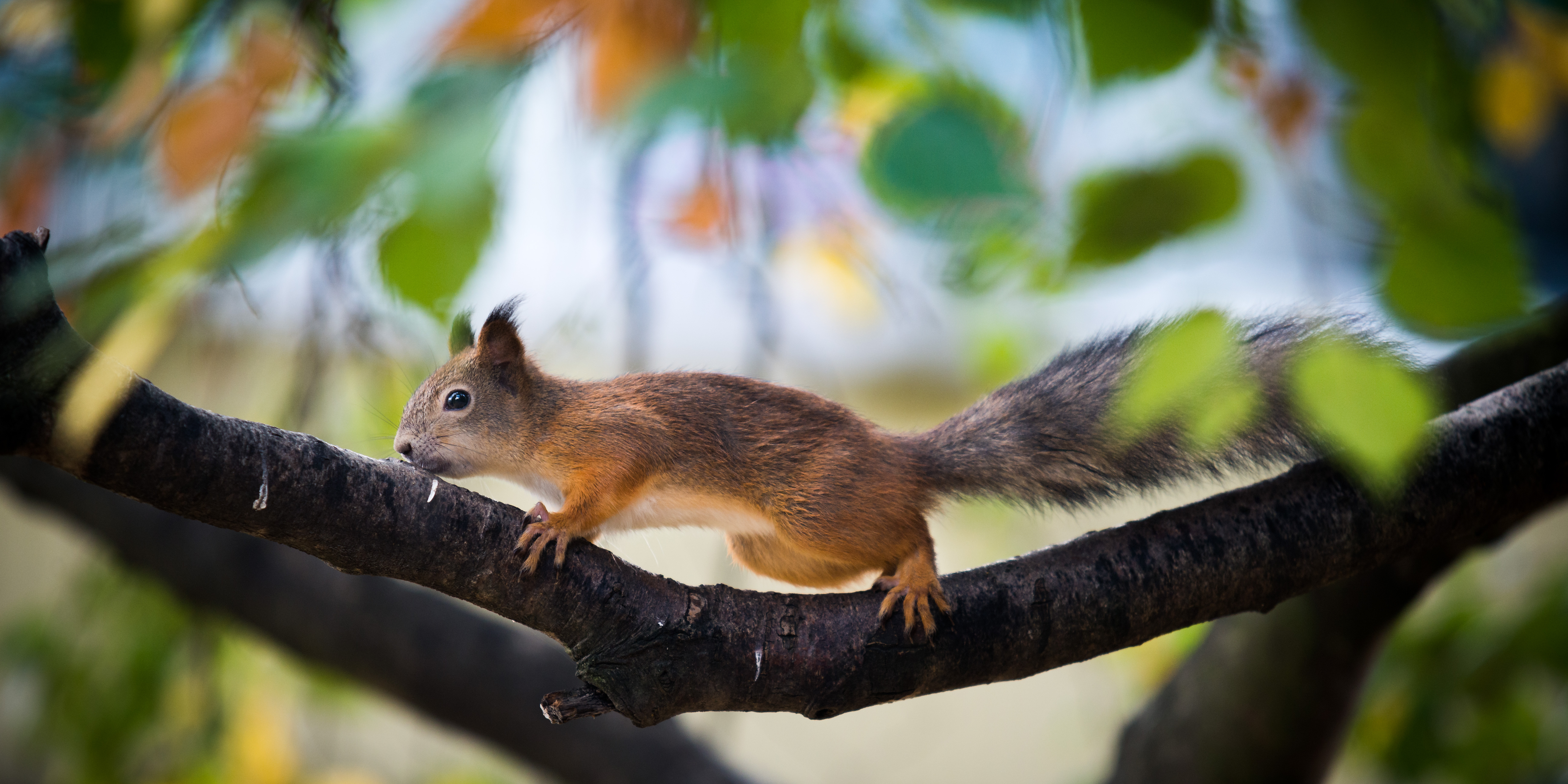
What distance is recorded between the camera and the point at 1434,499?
1.29 metres

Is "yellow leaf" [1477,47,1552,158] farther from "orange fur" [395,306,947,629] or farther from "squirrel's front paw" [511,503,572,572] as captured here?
"squirrel's front paw" [511,503,572,572]

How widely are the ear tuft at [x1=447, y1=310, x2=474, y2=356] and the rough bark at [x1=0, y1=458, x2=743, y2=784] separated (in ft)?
3.25

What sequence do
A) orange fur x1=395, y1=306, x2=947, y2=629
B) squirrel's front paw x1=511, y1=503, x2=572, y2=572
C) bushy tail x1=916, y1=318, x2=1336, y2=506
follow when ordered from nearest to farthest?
squirrel's front paw x1=511, y1=503, x2=572, y2=572 < bushy tail x1=916, y1=318, x2=1336, y2=506 < orange fur x1=395, y1=306, x2=947, y2=629

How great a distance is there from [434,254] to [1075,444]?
116 centimetres

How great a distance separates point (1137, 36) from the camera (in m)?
0.56

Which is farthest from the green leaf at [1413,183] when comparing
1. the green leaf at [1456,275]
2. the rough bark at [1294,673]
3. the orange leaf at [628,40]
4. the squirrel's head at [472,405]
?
the rough bark at [1294,673]

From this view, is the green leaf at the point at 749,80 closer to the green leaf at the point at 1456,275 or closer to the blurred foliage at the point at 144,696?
the green leaf at the point at 1456,275

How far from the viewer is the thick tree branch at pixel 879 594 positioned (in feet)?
3.33

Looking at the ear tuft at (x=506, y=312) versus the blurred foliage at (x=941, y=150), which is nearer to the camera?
the blurred foliage at (x=941, y=150)

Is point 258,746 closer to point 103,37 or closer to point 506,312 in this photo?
point 506,312

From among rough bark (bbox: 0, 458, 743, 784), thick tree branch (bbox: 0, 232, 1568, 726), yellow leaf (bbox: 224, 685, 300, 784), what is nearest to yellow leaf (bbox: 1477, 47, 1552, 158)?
thick tree branch (bbox: 0, 232, 1568, 726)

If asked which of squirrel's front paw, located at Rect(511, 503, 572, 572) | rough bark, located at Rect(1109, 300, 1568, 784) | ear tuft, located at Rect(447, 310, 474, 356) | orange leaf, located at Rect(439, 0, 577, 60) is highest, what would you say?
ear tuft, located at Rect(447, 310, 474, 356)

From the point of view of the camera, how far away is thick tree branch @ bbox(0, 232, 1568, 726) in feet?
3.33

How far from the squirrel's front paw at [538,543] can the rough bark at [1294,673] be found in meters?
1.38
